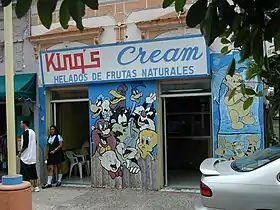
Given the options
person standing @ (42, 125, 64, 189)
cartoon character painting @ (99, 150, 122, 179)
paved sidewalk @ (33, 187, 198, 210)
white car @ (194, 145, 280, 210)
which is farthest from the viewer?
person standing @ (42, 125, 64, 189)

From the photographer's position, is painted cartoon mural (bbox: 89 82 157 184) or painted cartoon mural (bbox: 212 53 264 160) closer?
painted cartoon mural (bbox: 212 53 264 160)

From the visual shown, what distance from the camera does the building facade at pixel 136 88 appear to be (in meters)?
9.37

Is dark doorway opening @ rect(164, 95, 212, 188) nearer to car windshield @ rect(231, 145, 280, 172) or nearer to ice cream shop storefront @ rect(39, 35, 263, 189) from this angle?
ice cream shop storefront @ rect(39, 35, 263, 189)

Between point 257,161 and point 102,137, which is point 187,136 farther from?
point 257,161

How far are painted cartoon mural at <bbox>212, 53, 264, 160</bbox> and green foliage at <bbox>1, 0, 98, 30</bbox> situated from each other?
778cm

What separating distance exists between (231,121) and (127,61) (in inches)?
111

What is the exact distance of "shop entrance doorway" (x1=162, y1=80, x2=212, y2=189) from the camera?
1117 centimetres

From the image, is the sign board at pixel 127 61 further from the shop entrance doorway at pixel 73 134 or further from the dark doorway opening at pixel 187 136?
the dark doorway opening at pixel 187 136

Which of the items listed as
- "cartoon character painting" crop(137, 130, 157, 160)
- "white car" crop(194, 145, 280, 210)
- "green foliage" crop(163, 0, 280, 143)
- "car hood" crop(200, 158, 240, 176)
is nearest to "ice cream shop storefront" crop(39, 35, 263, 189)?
"cartoon character painting" crop(137, 130, 157, 160)

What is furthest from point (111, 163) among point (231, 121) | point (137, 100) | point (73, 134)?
point (231, 121)

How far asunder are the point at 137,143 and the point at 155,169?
747mm

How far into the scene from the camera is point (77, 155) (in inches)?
456

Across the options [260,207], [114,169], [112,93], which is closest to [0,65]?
[112,93]

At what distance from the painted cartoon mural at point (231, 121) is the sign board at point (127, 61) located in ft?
1.41
